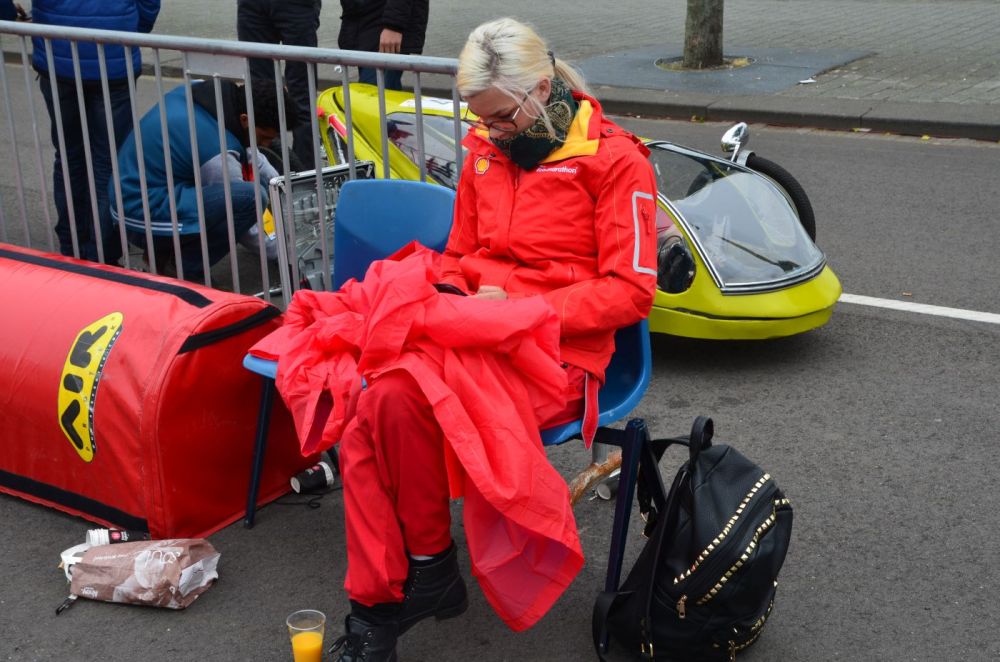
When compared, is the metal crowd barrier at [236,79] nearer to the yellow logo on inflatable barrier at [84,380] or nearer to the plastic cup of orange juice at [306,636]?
the yellow logo on inflatable barrier at [84,380]

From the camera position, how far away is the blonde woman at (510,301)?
2.74 m

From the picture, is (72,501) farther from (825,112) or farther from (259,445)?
(825,112)

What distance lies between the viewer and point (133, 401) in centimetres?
326

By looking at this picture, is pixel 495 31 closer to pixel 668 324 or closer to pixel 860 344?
pixel 668 324

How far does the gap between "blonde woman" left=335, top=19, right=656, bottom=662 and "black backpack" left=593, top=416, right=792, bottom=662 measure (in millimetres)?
220

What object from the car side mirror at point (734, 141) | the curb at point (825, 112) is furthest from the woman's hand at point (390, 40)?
the curb at point (825, 112)

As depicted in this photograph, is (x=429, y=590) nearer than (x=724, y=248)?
Yes

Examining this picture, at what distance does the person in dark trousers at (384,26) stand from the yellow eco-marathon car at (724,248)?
2.13 m

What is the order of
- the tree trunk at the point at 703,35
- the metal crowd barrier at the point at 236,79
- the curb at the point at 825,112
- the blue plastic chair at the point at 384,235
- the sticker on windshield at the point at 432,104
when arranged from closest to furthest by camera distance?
the blue plastic chair at the point at 384,235 → the metal crowd barrier at the point at 236,79 → the sticker on windshield at the point at 432,104 → the curb at the point at 825,112 → the tree trunk at the point at 703,35

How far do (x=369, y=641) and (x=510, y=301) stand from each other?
869 mm

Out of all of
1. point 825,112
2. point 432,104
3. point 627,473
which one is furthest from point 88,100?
point 825,112

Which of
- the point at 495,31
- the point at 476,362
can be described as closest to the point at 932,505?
the point at 476,362

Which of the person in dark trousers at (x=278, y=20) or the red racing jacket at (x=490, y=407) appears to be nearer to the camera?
the red racing jacket at (x=490, y=407)

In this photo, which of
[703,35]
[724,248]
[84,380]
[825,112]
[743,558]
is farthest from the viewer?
[703,35]
